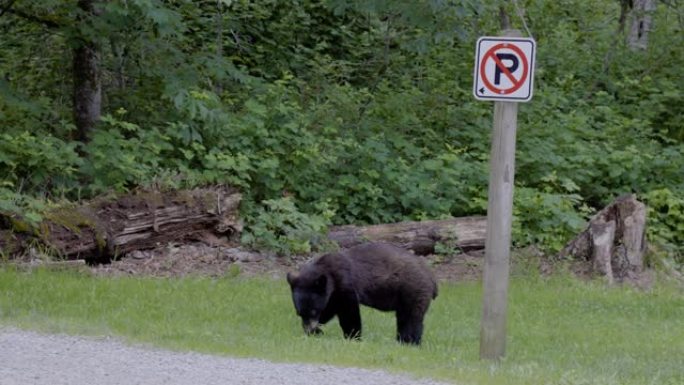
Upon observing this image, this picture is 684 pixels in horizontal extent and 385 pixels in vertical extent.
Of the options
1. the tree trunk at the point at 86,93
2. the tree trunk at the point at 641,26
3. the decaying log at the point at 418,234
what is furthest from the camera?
the tree trunk at the point at 641,26

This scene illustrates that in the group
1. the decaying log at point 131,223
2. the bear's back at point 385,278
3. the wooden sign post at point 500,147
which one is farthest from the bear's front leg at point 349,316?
the decaying log at point 131,223

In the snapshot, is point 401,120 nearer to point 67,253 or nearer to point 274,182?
point 274,182

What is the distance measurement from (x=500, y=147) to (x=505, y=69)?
0.69 metres

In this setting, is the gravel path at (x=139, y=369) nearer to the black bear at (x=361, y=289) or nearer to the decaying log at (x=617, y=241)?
the black bear at (x=361, y=289)

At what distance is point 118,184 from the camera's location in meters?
17.6

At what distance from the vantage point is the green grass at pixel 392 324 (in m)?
10.0

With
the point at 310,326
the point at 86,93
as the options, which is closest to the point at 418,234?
the point at 86,93

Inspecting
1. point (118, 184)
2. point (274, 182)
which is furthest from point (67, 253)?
point (274, 182)

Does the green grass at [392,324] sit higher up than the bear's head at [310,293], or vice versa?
the bear's head at [310,293]

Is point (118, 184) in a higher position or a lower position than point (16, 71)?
lower

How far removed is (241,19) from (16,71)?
5.61 metres

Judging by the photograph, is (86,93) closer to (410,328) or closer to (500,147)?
(410,328)

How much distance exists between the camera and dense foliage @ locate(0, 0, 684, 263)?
1809cm

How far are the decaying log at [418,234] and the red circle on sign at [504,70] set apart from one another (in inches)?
333
